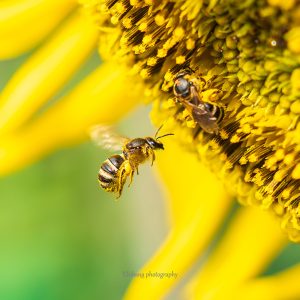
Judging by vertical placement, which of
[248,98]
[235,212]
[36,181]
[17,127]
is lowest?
[248,98]

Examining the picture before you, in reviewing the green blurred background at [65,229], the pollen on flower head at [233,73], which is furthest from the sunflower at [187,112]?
the green blurred background at [65,229]

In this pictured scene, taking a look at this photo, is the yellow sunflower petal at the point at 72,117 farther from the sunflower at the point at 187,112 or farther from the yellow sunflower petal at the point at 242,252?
the yellow sunflower petal at the point at 242,252

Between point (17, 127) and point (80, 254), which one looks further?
point (80, 254)

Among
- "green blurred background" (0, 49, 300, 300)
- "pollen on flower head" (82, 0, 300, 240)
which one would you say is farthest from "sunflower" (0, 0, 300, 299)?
"green blurred background" (0, 49, 300, 300)

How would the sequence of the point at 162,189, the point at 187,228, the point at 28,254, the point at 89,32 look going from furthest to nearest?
the point at 28,254
the point at 162,189
the point at 187,228
the point at 89,32

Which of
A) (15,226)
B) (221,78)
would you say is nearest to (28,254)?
(15,226)

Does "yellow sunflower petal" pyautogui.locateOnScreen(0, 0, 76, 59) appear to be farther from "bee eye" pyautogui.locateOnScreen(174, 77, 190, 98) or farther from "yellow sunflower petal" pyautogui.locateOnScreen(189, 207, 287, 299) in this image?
"yellow sunflower petal" pyautogui.locateOnScreen(189, 207, 287, 299)

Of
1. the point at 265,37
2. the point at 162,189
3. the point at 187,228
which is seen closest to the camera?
the point at 265,37

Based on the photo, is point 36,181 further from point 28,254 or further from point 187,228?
point 187,228
